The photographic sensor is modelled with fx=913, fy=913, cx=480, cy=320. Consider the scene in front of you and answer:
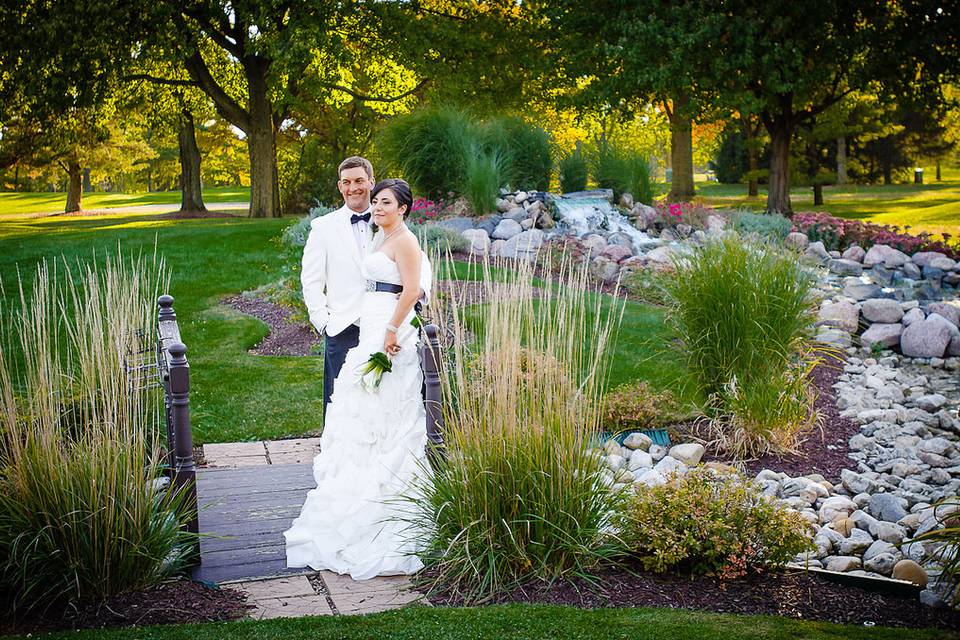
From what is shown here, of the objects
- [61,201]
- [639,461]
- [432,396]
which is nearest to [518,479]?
[432,396]

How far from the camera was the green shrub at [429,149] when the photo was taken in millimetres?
15586

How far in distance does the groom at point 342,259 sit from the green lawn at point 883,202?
16.9 meters

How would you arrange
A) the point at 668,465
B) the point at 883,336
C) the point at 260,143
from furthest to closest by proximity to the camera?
the point at 260,143 < the point at 883,336 < the point at 668,465

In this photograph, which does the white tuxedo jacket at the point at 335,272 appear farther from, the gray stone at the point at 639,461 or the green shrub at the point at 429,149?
the green shrub at the point at 429,149

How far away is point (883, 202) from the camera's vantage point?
1097 inches

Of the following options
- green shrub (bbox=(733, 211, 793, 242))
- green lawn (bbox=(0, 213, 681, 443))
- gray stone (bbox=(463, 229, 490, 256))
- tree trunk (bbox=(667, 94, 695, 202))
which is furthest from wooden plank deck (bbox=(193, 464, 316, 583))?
tree trunk (bbox=(667, 94, 695, 202))

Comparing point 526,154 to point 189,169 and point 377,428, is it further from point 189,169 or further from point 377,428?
point 377,428

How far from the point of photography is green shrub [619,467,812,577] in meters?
4.16

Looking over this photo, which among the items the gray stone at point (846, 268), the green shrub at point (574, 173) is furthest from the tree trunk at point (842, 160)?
the gray stone at point (846, 268)

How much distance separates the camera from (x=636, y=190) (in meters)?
18.2

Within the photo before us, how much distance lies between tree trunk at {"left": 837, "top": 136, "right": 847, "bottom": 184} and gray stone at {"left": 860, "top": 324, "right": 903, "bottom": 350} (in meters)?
24.5

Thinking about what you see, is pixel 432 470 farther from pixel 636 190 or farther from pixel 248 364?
pixel 636 190

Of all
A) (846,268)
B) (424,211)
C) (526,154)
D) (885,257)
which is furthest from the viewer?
(526,154)

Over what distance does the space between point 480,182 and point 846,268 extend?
5.98m
